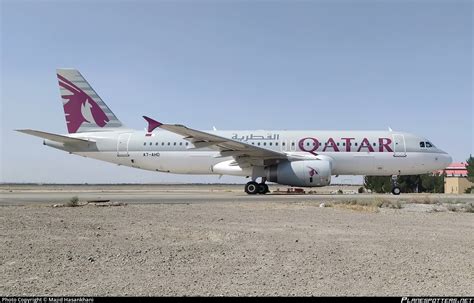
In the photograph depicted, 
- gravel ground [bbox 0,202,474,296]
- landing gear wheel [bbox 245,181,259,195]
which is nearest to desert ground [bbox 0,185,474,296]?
gravel ground [bbox 0,202,474,296]

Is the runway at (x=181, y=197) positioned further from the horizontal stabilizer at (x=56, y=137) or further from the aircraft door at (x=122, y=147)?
the horizontal stabilizer at (x=56, y=137)

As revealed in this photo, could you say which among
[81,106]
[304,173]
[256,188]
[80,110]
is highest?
[81,106]

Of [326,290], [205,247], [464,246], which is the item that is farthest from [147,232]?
[464,246]

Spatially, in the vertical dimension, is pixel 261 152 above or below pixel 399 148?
below

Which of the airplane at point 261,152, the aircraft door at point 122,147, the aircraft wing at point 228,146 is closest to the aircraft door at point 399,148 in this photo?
the airplane at point 261,152

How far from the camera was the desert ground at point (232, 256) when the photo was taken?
4.86 m

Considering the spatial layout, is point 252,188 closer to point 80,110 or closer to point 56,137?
point 56,137

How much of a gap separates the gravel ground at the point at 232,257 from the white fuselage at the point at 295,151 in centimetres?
1503

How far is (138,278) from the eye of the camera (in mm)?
5203

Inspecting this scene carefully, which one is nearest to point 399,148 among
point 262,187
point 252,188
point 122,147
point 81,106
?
point 262,187

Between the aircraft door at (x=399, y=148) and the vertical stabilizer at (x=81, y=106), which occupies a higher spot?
the vertical stabilizer at (x=81, y=106)

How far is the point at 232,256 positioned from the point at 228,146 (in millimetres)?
17409

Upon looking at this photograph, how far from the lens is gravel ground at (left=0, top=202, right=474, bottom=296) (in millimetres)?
4863

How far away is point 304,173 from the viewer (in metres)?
23.1
